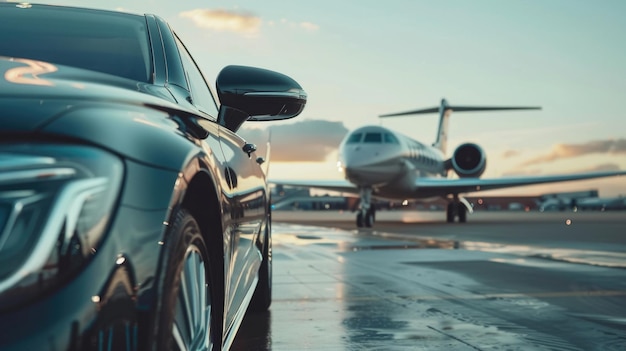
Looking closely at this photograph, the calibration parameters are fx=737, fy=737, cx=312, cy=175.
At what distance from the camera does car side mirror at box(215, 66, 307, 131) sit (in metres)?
2.96

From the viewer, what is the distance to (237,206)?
2.76 metres

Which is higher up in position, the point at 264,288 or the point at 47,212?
the point at 47,212

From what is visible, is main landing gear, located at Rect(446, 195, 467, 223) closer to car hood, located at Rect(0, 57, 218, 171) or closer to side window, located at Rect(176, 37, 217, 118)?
side window, located at Rect(176, 37, 217, 118)

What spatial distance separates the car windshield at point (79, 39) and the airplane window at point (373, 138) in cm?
2279

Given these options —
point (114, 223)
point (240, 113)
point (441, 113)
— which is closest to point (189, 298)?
point (114, 223)

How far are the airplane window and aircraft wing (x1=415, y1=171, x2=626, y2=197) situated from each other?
3729 millimetres

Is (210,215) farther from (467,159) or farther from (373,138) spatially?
(467,159)

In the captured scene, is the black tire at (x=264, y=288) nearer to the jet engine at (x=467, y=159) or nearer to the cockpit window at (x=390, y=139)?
the cockpit window at (x=390, y=139)

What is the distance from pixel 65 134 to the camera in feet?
4.75

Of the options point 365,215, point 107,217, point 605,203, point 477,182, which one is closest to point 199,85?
point 107,217

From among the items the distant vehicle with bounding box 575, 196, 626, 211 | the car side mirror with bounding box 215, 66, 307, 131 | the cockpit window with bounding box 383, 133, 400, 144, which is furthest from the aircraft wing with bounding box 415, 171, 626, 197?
the distant vehicle with bounding box 575, 196, 626, 211

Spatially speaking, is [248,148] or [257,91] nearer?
[257,91]

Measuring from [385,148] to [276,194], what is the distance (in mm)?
81245

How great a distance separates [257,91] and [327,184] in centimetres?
3014
